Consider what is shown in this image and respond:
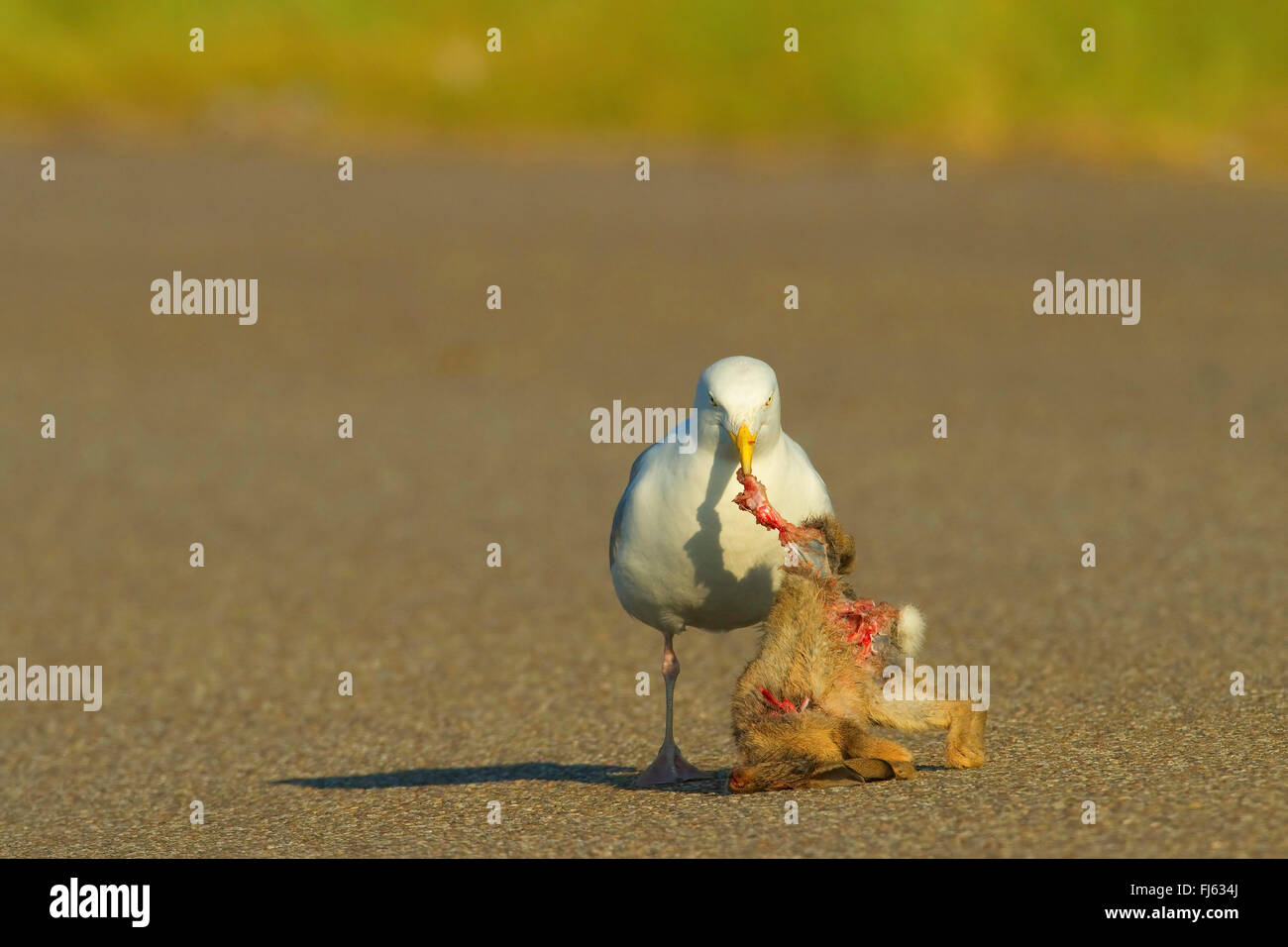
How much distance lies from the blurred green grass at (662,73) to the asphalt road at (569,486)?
5.80 feet

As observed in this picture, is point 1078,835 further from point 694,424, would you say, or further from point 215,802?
point 215,802

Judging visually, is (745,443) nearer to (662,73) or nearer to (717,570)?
(717,570)

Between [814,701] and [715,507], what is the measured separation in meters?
0.64

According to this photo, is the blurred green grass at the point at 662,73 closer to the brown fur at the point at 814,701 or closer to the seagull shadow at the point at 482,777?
the seagull shadow at the point at 482,777

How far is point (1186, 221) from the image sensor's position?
64.2 ft

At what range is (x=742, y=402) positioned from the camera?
482cm

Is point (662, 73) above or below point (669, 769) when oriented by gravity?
above

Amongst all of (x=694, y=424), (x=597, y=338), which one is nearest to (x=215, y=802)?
(x=694, y=424)
